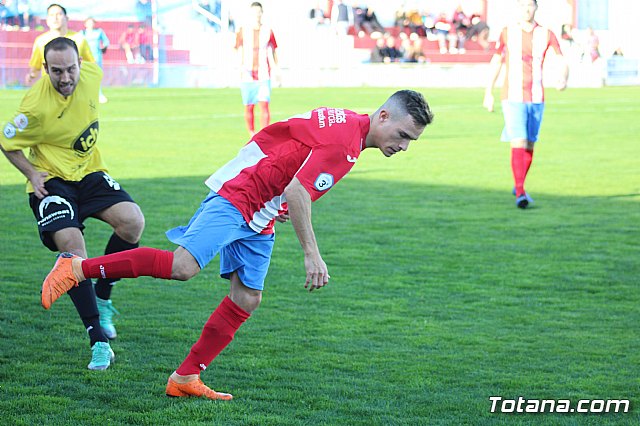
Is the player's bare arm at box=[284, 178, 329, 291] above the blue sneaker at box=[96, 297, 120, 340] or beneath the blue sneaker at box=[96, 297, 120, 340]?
above

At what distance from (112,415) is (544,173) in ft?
36.2

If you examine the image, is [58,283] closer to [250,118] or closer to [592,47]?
[250,118]

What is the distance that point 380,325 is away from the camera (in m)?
6.73

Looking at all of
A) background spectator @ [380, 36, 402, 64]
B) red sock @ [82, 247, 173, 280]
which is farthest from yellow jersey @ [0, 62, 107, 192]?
background spectator @ [380, 36, 402, 64]

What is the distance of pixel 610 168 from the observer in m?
15.3

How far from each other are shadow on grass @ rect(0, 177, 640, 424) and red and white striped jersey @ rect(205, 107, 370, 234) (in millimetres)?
983

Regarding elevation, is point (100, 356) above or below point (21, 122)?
below

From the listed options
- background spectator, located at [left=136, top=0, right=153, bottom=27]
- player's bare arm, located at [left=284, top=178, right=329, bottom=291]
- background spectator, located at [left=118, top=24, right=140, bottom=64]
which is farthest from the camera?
background spectator, located at [left=136, top=0, right=153, bottom=27]

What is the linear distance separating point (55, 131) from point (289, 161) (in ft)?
5.97

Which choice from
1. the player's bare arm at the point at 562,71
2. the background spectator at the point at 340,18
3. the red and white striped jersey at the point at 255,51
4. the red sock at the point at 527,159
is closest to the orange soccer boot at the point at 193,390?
the red sock at the point at 527,159

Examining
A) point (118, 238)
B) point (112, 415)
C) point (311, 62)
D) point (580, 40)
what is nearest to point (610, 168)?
point (118, 238)

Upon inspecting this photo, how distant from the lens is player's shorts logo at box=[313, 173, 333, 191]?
456 cm

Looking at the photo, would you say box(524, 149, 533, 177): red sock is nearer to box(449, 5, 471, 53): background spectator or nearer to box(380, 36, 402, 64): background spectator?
box(380, 36, 402, 64): background spectator

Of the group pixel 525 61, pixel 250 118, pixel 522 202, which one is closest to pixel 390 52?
pixel 250 118
